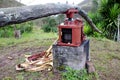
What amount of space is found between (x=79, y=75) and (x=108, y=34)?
6107 millimetres

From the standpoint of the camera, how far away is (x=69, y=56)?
4.25 m

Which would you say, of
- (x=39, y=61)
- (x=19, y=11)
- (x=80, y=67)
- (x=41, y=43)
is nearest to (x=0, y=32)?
(x=41, y=43)

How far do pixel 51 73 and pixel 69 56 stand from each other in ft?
1.83

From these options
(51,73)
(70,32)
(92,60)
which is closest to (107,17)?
(92,60)

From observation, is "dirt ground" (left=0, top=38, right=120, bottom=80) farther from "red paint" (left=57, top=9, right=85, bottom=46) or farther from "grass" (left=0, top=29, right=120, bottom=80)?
"red paint" (left=57, top=9, right=85, bottom=46)

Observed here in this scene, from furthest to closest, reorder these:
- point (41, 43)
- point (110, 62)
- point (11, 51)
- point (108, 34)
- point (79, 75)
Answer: point (108, 34) → point (41, 43) → point (11, 51) → point (110, 62) → point (79, 75)

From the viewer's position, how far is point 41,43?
7.21m

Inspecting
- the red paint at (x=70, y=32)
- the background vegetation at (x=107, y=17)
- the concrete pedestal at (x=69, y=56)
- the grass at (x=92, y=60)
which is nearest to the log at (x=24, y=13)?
the red paint at (x=70, y=32)

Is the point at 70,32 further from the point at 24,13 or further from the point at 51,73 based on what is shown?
the point at 24,13

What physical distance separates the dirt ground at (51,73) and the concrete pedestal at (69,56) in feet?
0.86

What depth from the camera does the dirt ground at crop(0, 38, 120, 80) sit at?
4395mm

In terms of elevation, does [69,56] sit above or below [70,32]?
below

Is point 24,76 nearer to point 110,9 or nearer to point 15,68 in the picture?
point 15,68

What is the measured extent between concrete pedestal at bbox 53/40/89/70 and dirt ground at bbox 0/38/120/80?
0.86 feet
